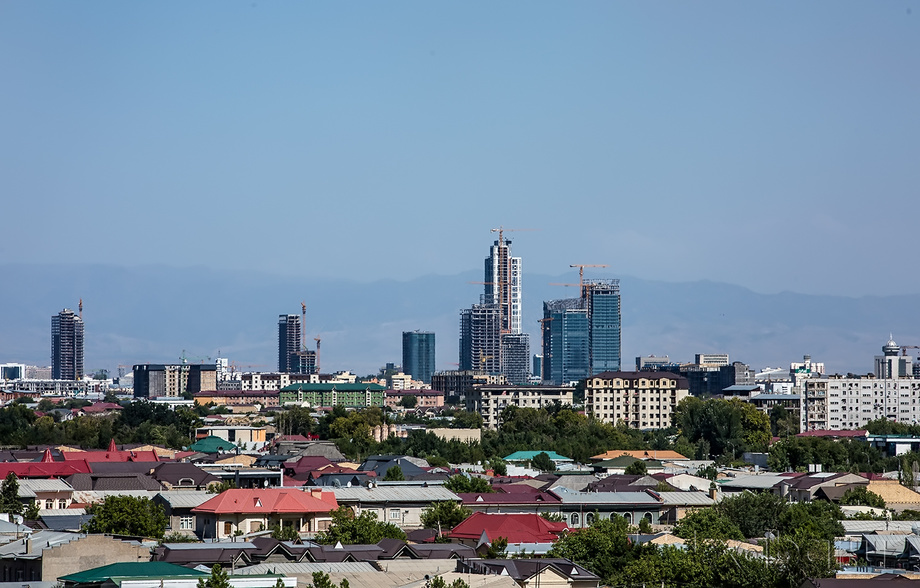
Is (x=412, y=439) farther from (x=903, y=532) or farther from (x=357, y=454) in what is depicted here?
(x=903, y=532)

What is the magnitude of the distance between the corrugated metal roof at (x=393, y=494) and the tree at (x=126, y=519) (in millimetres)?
7763

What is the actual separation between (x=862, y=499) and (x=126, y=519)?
25.7 metres

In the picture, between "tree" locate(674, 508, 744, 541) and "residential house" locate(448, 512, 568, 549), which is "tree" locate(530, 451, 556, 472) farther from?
"residential house" locate(448, 512, 568, 549)

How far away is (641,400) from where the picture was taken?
126 meters

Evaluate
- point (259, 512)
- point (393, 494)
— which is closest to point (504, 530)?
point (259, 512)

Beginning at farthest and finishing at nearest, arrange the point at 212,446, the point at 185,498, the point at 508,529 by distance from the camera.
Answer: the point at 212,446, the point at 185,498, the point at 508,529

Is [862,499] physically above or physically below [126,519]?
below

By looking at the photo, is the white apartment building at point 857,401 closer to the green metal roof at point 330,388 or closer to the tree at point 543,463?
the tree at point 543,463

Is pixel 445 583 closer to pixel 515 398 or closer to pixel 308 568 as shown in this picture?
pixel 308 568

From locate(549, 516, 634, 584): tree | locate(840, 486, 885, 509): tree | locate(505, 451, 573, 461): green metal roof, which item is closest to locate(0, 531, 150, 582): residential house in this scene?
locate(549, 516, 634, 584): tree

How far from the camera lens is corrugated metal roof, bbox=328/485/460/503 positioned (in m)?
49.5

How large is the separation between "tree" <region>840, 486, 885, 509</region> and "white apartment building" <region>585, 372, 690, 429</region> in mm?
68070

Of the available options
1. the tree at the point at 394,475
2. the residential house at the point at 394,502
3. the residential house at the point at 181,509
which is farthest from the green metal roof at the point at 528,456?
the residential house at the point at 181,509

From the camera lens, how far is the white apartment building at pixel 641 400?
126 metres
